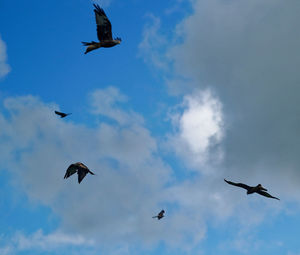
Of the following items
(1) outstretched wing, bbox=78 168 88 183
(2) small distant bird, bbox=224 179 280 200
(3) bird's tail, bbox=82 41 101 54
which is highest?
(3) bird's tail, bbox=82 41 101 54

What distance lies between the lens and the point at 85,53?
2606 cm

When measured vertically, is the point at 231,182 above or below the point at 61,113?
below

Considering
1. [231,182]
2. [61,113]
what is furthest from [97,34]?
[231,182]

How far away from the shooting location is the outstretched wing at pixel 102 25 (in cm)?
2512

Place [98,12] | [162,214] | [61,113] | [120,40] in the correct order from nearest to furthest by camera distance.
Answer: [98,12], [120,40], [61,113], [162,214]

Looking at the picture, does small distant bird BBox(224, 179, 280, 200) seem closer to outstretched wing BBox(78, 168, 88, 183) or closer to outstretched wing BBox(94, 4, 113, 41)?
outstretched wing BBox(78, 168, 88, 183)

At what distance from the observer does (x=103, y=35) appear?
86.5 feet

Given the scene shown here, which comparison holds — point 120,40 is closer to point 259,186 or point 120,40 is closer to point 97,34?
point 97,34

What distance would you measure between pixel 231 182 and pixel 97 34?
12.8 meters

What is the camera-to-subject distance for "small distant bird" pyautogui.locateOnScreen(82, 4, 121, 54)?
25.4 m

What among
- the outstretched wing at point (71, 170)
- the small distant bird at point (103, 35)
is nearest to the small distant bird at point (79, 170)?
the outstretched wing at point (71, 170)

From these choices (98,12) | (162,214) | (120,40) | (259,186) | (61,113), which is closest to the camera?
(259,186)

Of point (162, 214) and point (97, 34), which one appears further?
point (162, 214)

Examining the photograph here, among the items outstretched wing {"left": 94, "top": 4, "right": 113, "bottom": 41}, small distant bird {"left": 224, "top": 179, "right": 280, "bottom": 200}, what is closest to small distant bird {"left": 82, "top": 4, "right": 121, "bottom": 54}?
outstretched wing {"left": 94, "top": 4, "right": 113, "bottom": 41}
